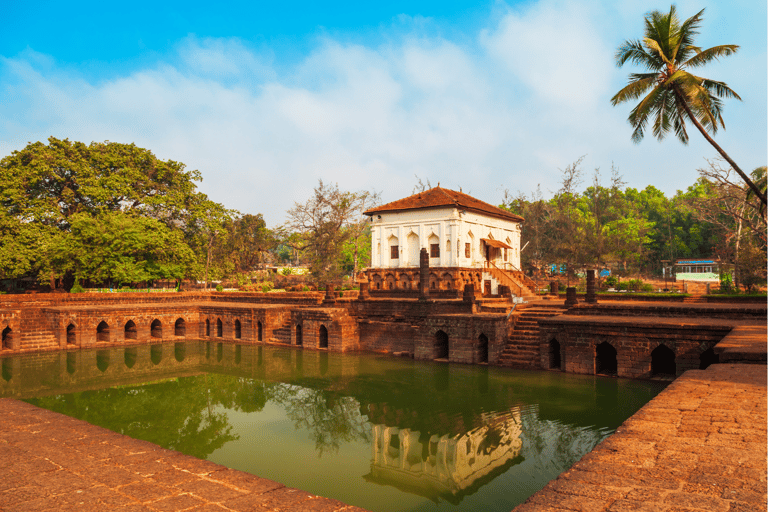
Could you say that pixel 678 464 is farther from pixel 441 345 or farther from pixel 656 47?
pixel 656 47

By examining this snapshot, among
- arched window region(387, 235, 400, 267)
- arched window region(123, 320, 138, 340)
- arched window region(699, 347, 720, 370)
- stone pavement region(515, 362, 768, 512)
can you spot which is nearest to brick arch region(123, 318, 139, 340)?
arched window region(123, 320, 138, 340)

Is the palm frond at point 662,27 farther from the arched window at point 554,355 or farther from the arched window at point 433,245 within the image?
the arched window at point 433,245

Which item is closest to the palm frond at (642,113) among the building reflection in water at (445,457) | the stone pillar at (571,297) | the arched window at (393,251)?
the stone pillar at (571,297)

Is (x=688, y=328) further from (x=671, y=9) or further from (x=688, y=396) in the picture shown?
(x=671, y=9)

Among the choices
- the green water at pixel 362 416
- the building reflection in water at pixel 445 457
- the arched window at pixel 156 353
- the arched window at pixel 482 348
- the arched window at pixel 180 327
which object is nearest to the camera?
the building reflection in water at pixel 445 457

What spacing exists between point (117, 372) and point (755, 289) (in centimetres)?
2781

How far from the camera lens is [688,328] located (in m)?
12.3

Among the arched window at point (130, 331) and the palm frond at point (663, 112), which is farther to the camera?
the arched window at point (130, 331)

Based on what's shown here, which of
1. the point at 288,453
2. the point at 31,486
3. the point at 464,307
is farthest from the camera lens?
the point at 464,307

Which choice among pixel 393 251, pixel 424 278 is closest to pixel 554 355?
pixel 424 278

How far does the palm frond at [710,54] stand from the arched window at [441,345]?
11.8m

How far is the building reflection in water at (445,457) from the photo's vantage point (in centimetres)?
767

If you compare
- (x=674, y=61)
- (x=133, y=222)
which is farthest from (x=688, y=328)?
(x=133, y=222)

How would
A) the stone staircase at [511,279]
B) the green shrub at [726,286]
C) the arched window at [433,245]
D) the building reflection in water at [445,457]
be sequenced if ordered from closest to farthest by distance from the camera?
the building reflection in water at [445,457] → the green shrub at [726,286] → the stone staircase at [511,279] → the arched window at [433,245]
